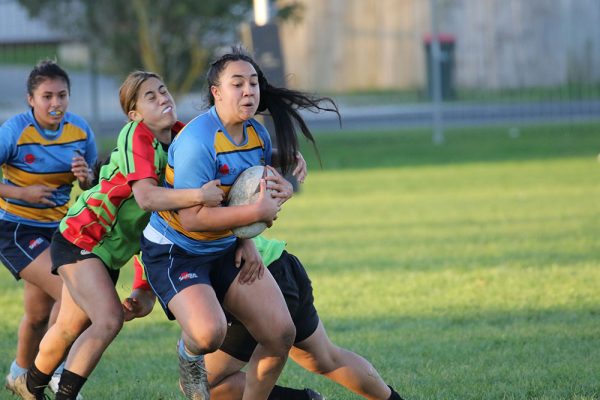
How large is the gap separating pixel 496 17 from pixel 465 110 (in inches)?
93.9

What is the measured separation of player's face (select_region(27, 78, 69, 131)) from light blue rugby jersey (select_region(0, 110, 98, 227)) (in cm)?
13

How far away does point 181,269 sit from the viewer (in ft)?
14.7

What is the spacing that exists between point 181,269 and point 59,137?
1650 millimetres

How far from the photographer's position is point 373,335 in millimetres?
6746

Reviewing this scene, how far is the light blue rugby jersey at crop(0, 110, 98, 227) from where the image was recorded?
5.73 metres

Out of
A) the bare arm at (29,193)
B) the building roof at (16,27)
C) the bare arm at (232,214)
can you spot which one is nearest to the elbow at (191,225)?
the bare arm at (232,214)

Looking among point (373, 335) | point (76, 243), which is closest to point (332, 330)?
point (373, 335)

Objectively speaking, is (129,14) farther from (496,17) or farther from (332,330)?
(332,330)

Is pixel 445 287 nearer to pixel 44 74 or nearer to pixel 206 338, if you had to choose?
pixel 44 74

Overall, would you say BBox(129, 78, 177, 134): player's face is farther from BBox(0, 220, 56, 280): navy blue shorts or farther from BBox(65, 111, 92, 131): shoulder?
BBox(0, 220, 56, 280): navy blue shorts

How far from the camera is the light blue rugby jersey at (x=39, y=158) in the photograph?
18.8 feet

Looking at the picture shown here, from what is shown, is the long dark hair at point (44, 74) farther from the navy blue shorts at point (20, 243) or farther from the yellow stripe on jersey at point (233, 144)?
the yellow stripe on jersey at point (233, 144)

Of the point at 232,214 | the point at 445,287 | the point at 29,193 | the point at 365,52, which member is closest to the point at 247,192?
the point at 232,214

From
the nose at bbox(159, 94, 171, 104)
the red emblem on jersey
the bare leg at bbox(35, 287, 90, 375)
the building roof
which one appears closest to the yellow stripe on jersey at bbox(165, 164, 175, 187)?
the red emblem on jersey
